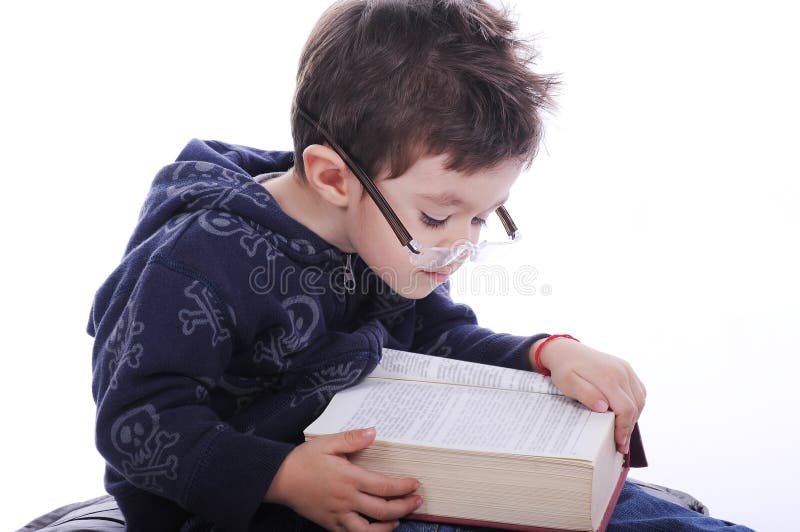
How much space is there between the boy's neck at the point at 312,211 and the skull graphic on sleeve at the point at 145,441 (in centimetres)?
33

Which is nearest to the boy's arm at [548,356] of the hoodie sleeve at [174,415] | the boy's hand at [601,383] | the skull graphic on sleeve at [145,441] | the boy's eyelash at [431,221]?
the boy's hand at [601,383]

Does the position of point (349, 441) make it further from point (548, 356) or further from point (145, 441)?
point (548, 356)

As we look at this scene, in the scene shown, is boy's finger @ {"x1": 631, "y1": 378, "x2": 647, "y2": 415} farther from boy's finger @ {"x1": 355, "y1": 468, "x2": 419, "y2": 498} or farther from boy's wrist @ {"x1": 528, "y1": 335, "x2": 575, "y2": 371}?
boy's finger @ {"x1": 355, "y1": 468, "x2": 419, "y2": 498}

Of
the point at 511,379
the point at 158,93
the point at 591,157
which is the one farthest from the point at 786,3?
the point at 511,379

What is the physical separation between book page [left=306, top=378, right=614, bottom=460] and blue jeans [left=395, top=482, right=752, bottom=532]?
105mm

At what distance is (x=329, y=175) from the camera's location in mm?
1304

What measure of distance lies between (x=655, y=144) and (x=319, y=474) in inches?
62.2

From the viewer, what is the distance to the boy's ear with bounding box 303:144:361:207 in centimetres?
128

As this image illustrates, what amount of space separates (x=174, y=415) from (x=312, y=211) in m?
0.33

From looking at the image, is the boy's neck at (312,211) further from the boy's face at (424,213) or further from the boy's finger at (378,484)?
the boy's finger at (378,484)

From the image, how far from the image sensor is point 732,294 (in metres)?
2.28

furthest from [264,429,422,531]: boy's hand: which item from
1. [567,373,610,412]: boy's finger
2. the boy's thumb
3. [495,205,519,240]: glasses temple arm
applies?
[495,205,519,240]: glasses temple arm

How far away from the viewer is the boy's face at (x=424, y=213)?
1239mm

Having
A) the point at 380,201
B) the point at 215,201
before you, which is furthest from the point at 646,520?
the point at 215,201
